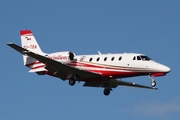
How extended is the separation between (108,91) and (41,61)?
613 cm

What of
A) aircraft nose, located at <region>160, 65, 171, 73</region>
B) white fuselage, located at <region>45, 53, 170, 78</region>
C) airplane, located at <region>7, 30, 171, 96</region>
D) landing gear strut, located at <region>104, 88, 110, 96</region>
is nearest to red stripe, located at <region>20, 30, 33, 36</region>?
airplane, located at <region>7, 30, 171, 96</region>

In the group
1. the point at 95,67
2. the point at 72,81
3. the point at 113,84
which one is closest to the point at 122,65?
the point at 95,67

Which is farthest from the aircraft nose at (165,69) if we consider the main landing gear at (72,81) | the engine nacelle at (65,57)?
the engine nacelle at (65,57)

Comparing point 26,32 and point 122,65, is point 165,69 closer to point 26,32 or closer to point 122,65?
point 122,65

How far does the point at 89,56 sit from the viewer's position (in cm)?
4038

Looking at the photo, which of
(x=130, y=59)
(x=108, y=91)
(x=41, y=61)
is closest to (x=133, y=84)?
(x=108, y=91)

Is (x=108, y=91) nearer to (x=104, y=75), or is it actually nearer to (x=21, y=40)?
(x=104, y=75)

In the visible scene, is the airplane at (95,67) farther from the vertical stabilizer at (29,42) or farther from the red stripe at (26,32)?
the red stripe at (26,32)

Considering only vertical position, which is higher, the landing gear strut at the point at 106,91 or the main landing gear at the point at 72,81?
the main landing gear at the point at 72,81

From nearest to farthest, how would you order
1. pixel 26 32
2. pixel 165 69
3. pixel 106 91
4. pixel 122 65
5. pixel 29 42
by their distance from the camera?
1. pixel 165 69
2. pixel 122 65
3. pixel 106 91
4. pixel 29 42
5. pixel 26 32

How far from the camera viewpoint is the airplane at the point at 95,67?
37.6 metres

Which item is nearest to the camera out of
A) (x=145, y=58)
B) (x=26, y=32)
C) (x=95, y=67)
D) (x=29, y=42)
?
(x=145, y=58)

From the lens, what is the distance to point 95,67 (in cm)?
3950

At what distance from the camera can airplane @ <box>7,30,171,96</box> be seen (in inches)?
1481
